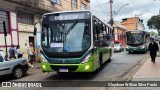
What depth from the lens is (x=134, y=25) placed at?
99.5 meters

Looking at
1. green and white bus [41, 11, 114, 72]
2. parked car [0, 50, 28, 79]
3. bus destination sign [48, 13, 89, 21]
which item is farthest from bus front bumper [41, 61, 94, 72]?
parked car [0, 50, 28, 79]

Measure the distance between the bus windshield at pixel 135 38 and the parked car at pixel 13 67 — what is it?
17.9m

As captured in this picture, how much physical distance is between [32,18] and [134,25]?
80757 mm

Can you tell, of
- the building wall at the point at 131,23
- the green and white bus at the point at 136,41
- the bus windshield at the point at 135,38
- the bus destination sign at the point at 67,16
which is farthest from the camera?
the building wall at the point at 131,23

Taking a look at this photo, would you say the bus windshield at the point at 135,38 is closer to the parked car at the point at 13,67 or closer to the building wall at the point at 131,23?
the parked car at the point at 13,67

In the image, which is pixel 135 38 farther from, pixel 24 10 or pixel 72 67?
pixel 72 67

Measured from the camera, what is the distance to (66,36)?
11383 mm

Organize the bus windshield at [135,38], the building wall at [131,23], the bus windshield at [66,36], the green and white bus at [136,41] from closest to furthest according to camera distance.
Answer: the bus windshield at [66,36]
the green and white bus at [136,41]
the bus windshield at [135,38]
the building wall at [131,23]

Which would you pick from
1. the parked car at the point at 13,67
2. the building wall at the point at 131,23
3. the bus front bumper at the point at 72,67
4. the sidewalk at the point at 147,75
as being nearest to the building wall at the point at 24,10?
the parked car at the point at 13,67

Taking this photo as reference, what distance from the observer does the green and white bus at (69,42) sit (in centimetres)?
1112

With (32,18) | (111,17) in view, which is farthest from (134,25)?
(32,18)

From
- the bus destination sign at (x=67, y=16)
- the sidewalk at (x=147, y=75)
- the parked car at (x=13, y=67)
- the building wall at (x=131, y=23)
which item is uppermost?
the building wall at (x=131, y=23)

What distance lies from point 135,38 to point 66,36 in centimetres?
1934

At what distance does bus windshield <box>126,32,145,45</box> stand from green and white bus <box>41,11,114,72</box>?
18.3 metres
